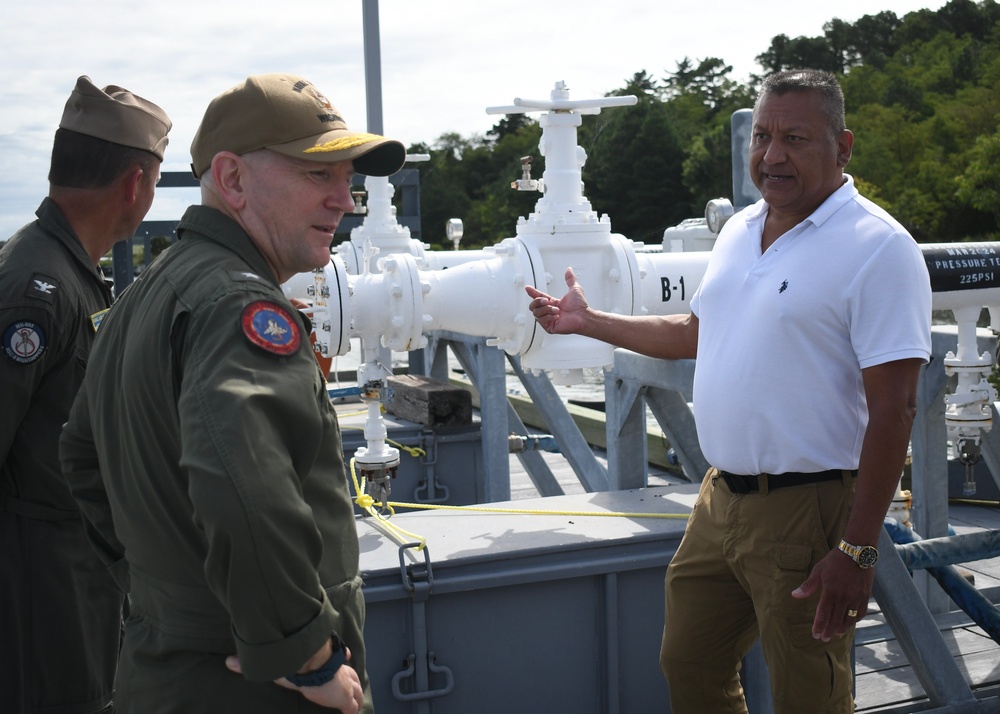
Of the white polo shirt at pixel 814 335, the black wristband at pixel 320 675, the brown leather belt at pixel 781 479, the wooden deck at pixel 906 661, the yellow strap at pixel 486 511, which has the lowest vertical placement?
the wooden deck at pixel 906 661

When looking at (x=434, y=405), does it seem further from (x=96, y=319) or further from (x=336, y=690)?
(x=336, y=690)

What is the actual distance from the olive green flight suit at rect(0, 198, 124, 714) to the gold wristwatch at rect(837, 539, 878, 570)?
182 centimetres

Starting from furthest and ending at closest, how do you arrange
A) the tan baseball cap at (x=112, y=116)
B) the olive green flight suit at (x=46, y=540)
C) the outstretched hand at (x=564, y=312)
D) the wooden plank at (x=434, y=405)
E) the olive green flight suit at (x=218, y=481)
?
the wooden plank at (x=434, y=405) < the outstretched hand at (x=564, y=312) < the tan baseball cap at (x=112, y=116) < the olive green flight suit at (x=46, y=540) < the olive green flight suit at (x=218, y=481)

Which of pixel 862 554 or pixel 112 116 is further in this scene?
pixel 112 116

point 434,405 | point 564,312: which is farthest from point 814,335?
point 434,405

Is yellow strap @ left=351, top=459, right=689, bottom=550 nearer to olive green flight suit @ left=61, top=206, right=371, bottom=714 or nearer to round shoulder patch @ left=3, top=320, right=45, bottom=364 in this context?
round shoulder patch @ left=3, top=320, right=45, bottom=364

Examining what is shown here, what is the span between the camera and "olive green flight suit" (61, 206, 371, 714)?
1.58m

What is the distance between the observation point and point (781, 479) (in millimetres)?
2559

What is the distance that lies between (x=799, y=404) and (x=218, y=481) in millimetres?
1461

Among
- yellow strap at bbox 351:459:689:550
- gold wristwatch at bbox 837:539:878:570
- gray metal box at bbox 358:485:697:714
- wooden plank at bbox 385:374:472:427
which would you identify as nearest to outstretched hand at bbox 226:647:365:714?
gold wristwatch at bbox 837:539:878:570

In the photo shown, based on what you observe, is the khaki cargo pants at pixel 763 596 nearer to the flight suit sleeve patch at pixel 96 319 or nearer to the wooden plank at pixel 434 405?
the flight suit sleeve patch at pixel 96 319

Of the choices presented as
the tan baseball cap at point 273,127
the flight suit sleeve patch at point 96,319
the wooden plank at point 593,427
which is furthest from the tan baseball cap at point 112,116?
the wooden plank at point 593,427

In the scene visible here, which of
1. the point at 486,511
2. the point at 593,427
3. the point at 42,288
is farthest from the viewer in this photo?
the point at 593,427

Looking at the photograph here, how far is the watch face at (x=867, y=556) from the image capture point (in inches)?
93.0
